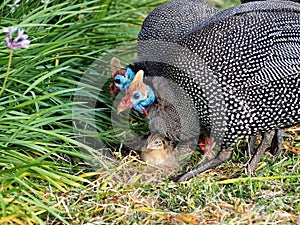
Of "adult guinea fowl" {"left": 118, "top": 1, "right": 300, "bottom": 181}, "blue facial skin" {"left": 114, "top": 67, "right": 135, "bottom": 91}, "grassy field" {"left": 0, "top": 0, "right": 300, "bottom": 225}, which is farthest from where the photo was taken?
"blue facial skin" {"left": 114, "top": 67, "right": 135, "bottom": 91}

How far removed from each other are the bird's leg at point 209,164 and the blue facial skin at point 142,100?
37 centimetres

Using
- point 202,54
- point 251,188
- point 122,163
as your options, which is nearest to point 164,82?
point 202,54

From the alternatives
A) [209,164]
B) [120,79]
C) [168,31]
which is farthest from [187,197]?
[168,31]

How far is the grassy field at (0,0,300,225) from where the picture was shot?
247cm

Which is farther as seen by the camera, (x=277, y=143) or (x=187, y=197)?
(x=277, y=143)

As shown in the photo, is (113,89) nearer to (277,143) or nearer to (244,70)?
(244,70)

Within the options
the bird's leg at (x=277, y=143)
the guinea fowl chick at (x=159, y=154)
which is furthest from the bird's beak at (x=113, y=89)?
the bird's leg at (x=277, y=143)

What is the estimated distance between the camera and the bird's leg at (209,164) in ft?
9.47

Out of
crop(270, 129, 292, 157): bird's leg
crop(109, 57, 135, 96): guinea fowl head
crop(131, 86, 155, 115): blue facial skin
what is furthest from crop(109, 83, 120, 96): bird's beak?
crop(270, 129, 292, 157): bird's leg

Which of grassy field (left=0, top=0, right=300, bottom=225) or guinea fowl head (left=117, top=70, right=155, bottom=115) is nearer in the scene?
grassy field (left=0, top=0, right=300, bottom=225)

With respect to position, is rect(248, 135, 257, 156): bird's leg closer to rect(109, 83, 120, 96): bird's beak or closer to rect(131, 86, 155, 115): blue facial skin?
rect(131, 86, 155, 115): blue facial skin

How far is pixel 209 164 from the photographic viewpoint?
2912 millimetres

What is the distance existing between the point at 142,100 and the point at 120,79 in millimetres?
209

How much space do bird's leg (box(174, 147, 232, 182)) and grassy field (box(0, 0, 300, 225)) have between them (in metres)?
0.04
